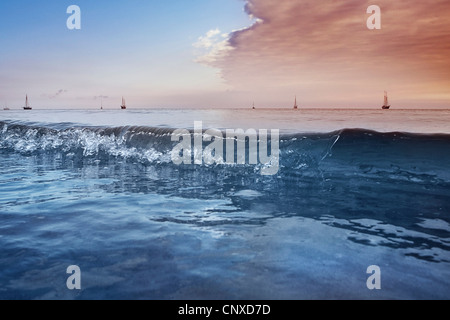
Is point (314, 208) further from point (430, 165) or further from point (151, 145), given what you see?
point (151, 145)

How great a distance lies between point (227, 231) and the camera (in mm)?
3721

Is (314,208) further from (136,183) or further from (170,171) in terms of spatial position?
(170,171)

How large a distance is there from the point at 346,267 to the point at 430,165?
23.5 ft

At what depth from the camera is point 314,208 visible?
4777 mm

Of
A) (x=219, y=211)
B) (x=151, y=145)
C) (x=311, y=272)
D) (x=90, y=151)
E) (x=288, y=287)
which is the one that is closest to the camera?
(x=288, y=287)

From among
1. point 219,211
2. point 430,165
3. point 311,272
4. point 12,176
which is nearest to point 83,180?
point 12,176

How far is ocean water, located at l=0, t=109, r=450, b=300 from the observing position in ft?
8.26

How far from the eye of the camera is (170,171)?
8.30 m

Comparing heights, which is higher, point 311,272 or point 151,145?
point 151,145

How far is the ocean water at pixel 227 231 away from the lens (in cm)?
252
